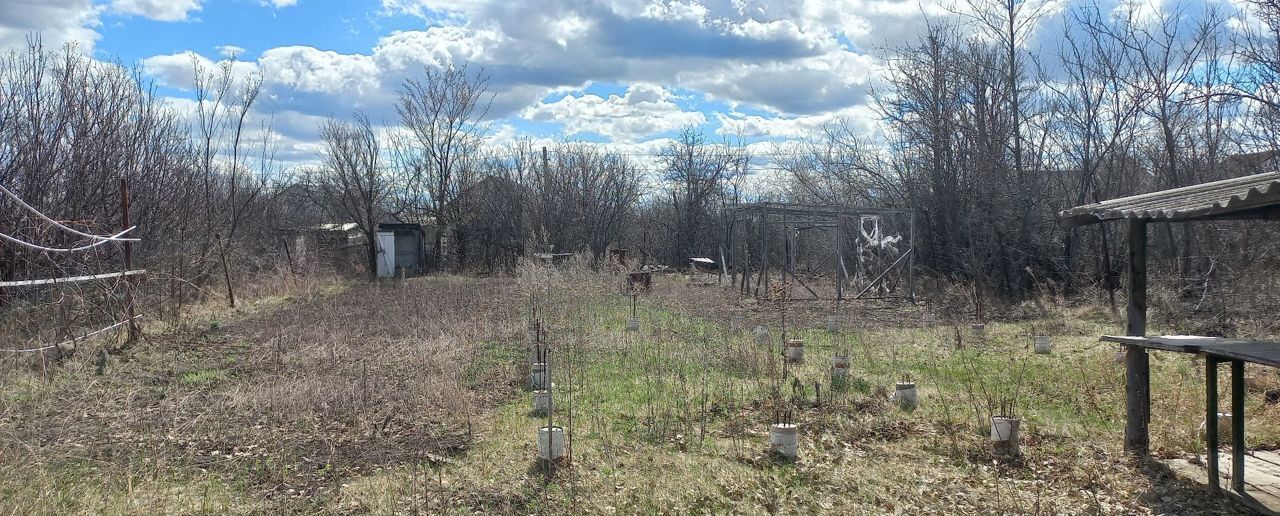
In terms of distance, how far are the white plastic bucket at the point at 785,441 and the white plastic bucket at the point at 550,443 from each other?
4.74 ft

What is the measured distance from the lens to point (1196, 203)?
4.80 metres

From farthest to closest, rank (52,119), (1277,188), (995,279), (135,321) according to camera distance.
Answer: (995,279) → (52,119) → (135,321) → (1277,188)

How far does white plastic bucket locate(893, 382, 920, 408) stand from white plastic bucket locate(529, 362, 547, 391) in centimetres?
302

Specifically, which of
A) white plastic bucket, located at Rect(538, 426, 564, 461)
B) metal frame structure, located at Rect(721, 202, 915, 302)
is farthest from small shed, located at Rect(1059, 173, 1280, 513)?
metal frame structure, located at Rect(721, 202, 915, 302)

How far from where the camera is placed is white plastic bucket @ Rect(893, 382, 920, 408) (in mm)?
6906

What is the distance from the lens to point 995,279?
17062 mm

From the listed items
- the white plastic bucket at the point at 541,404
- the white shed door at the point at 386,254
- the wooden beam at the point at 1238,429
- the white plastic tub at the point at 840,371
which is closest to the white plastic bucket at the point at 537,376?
the white plastic bucket at the point at 541,404

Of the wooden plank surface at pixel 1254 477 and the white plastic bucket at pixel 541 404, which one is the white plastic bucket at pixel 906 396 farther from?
the white plastic bucket at pixel 541 404

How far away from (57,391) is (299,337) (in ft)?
10.1

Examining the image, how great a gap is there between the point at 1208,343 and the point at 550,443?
3.89m

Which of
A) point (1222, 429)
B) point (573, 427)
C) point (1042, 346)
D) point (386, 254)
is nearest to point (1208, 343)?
point (1222, 429)

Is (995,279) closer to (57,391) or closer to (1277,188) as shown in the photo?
(1277,188)

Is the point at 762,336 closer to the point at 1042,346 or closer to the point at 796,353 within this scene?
the point at 796,353

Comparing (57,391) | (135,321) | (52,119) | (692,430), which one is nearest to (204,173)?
(52,119)
